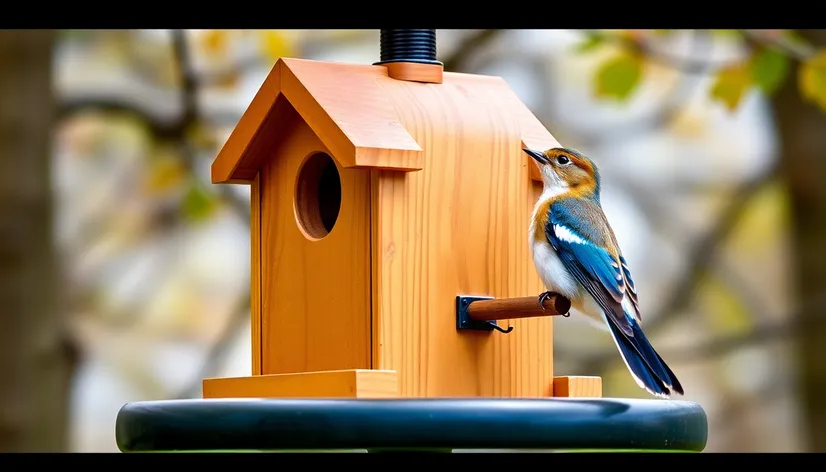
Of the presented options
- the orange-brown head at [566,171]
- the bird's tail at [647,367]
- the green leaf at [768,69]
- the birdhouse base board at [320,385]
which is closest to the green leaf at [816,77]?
the green leaf at [768,69]

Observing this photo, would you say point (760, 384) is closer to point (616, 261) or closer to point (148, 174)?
point (148, 174)

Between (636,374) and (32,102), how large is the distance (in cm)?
483

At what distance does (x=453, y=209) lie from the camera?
4.03 metres

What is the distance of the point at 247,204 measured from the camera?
769cm

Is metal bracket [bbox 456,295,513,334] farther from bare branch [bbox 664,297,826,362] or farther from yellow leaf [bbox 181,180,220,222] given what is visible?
bare branch [bbox 664,297,826,362]

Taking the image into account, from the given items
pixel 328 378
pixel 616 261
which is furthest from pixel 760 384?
pixel 328 378

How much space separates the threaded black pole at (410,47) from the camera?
4238mm

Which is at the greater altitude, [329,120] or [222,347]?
[329,120]

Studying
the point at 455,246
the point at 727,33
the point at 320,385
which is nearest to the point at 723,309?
the point at 727,33

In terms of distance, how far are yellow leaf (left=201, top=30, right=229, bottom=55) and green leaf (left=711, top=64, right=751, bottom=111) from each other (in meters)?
3.47

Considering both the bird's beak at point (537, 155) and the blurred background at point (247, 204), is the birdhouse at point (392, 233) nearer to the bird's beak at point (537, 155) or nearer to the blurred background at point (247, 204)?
the bird's beak at point (537, 155)

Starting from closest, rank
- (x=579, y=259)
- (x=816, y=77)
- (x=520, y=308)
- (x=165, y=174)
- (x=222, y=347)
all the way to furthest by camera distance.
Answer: (x=520, y=308)
(x=579, y=259)
(x=816, y=77)
(x=222, y=347)
(x=165, y=174)

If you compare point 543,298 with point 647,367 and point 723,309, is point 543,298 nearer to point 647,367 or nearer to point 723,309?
point 647,367

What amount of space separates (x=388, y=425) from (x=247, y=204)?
4780mm
